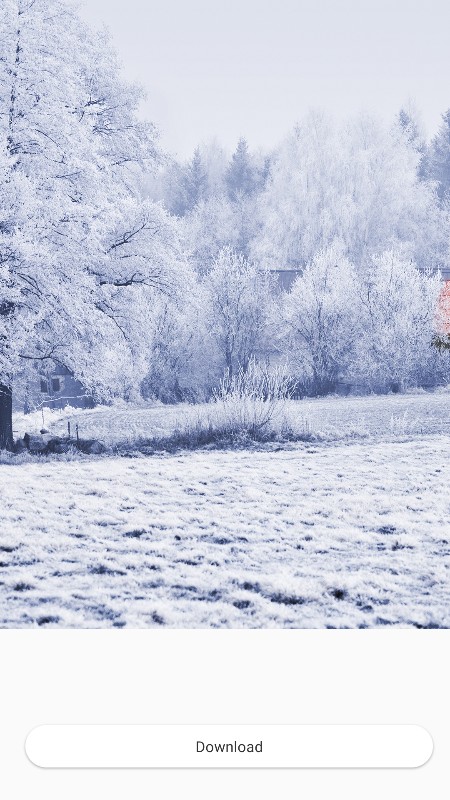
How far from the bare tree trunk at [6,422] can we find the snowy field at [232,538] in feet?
2.46

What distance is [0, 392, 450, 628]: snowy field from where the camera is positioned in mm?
3215

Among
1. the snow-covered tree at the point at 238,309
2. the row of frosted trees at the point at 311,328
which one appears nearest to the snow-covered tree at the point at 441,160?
the row of frosted trees at the point at 311,328

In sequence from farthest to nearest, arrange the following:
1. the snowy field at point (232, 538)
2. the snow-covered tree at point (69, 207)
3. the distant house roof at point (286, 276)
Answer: the distant house roof at point (286, 276) → the snow-covered tree at point (69, 207) → the snowy field at point (232, 538)

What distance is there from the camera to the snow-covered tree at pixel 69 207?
7.17 meters

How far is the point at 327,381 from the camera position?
36.0 ft

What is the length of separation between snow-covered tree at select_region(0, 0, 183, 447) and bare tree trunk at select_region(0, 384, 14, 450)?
0.01 metres

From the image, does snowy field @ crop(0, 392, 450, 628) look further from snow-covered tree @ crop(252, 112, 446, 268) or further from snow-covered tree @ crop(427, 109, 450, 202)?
snow-covered tree @ crop(427, 109, 450, 202)

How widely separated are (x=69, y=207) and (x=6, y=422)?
2546mm

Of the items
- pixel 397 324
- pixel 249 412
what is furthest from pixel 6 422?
pixel 397 324

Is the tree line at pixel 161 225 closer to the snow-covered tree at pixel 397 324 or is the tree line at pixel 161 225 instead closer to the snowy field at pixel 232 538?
the snow-covered tree at pixel 397 324

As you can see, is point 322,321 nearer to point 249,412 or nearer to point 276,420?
point 276,420
